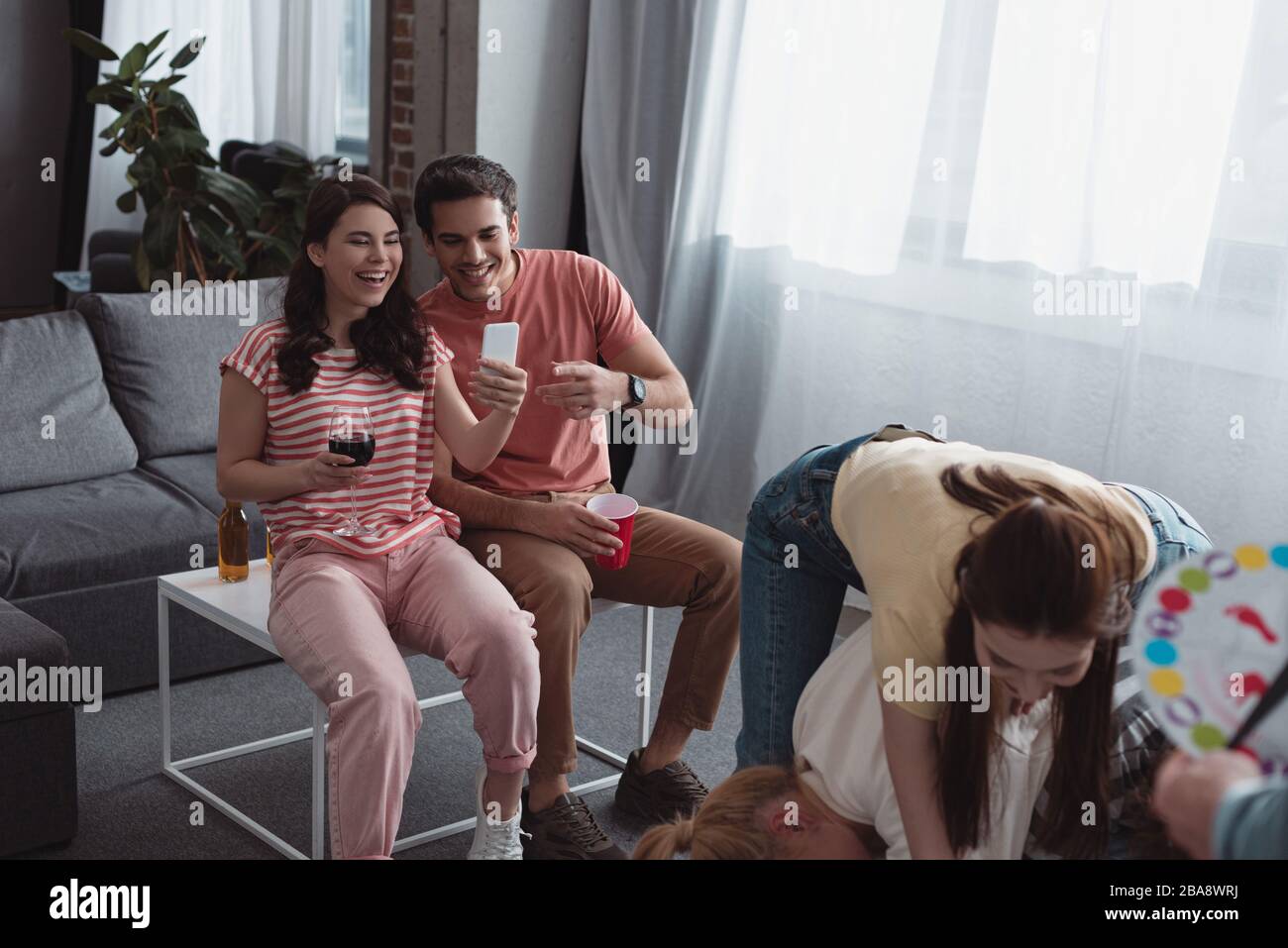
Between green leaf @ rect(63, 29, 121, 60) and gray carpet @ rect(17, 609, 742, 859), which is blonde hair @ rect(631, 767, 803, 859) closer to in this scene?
gray carpet @ rect(17, 609, 742, 859)

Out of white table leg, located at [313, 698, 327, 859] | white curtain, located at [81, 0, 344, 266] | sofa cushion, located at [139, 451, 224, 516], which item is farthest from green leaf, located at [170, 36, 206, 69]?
white table leg, located at [313, 698, 327, 859]

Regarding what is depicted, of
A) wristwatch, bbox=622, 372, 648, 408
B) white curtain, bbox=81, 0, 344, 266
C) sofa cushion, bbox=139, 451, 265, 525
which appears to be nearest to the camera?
wristwatch, bbox=622, 372, 648, 408

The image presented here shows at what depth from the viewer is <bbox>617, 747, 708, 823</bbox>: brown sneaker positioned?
2.48 metres

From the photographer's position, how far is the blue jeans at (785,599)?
1951 millimetres

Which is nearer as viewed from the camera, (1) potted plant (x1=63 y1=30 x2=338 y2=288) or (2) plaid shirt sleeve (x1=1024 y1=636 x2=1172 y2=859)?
(2) plaid shirt sleeve (x1=1024 y1=636 x2=1172 y2=859)

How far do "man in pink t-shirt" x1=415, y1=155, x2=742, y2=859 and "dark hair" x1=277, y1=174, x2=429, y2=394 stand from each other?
0.16 m

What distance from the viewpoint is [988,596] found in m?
1.14

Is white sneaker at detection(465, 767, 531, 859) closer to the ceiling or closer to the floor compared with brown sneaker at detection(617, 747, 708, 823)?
closer to the ceiling

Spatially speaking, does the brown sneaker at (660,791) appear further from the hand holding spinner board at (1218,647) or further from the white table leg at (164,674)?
the hand holding spinner board at (1218,647)

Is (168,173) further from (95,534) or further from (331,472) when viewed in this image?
(331,472)

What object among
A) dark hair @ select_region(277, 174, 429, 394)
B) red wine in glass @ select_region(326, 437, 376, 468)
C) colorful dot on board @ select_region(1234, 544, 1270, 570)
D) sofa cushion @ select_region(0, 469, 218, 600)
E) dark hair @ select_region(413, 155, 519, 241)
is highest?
dark hair @ select_region(413, 155, 519, 241)

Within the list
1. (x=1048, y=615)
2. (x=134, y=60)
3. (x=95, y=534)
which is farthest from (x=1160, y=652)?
(x=134, y=60)

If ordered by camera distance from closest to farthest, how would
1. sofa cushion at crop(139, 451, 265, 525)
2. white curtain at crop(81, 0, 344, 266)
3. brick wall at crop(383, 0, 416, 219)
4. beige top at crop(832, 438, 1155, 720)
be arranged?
beige top at crop(832, 438, 1155, 720) → sofa cushion at crop(139, 451, 265, 525) → brick wall at crop(383, 0, 416, 219) → white curtain at crop(81, 0, 344, 266)
